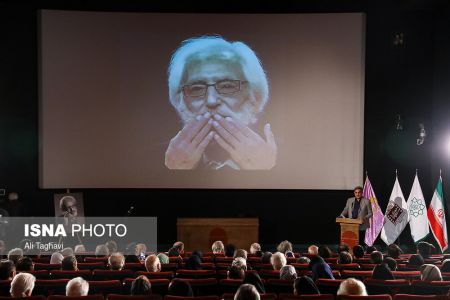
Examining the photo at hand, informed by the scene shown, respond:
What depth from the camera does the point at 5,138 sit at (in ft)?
46.3

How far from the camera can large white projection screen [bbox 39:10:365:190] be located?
1388 centimetres

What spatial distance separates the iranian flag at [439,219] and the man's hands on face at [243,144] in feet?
12.5

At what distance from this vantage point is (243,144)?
14.0m

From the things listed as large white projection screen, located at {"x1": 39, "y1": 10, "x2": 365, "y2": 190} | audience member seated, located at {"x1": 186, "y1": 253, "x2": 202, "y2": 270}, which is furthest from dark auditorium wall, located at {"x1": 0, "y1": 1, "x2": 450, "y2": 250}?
audience member seated, located at {"x1": 186, "y1": 253, "x2": 202, "y2": 270}

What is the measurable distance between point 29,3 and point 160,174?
5159 mm

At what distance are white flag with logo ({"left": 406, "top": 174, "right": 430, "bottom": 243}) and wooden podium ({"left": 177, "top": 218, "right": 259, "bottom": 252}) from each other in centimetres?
354

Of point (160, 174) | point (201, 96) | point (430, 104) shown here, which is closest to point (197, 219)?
point (160, 174)

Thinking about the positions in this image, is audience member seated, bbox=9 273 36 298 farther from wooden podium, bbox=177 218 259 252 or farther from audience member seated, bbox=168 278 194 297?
wooden podium, bbox=177 218 259 252

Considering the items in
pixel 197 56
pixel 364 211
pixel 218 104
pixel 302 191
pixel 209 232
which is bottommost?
pixel 209 232

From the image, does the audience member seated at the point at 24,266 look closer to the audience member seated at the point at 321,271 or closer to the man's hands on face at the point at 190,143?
the audience member seated at the point at 321,271

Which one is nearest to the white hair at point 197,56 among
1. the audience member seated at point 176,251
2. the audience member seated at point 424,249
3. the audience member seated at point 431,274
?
the audience member seated at point 176,251

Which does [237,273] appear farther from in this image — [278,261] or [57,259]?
[57,259]

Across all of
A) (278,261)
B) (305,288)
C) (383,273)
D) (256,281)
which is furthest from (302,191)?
(305,288)

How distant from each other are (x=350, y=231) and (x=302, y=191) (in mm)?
2820
